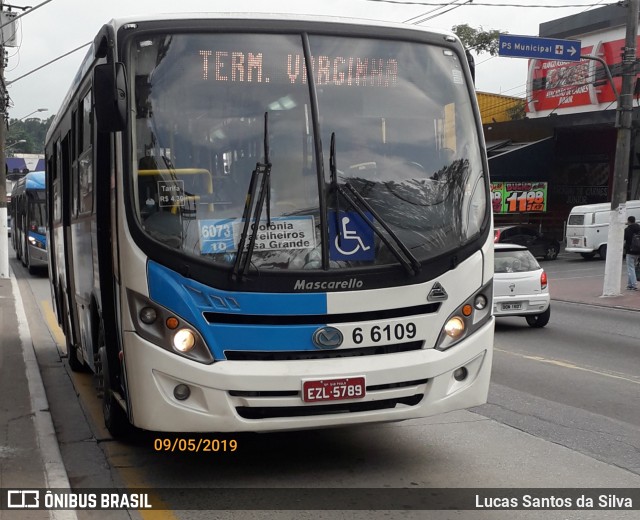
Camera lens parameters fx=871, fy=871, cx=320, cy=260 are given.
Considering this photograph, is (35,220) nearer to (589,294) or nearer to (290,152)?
(589,294)

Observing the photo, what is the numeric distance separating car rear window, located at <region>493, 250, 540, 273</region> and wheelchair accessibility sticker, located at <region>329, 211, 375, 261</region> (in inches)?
400

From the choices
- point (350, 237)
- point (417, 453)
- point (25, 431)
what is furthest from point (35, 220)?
point (350, 237)

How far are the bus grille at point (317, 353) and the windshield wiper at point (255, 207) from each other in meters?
0.48

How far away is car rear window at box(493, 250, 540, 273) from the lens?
614 inches

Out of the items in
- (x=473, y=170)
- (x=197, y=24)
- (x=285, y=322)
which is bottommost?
(x=285, y=322)

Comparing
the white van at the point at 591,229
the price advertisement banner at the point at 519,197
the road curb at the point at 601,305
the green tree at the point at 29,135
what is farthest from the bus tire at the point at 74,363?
the green tree at the point at 29,135

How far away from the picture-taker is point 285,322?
5578mm

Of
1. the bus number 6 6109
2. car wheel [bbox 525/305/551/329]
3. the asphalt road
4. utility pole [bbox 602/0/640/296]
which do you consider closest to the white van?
utility pole [bbox 602/0/640/296]

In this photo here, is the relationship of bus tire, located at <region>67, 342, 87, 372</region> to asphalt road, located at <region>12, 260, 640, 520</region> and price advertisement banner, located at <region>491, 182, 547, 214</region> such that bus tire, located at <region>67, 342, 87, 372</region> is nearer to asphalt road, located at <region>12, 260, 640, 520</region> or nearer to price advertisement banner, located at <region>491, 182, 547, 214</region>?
asphalt road, located at <region>12, 260, 640, 520</region>

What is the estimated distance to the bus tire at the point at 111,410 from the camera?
678cm

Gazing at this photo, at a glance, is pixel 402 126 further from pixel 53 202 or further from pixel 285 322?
pixel 53 202

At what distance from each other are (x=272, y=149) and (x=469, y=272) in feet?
5.25

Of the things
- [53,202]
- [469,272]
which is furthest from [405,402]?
[53,202]

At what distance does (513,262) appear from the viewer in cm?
1569
